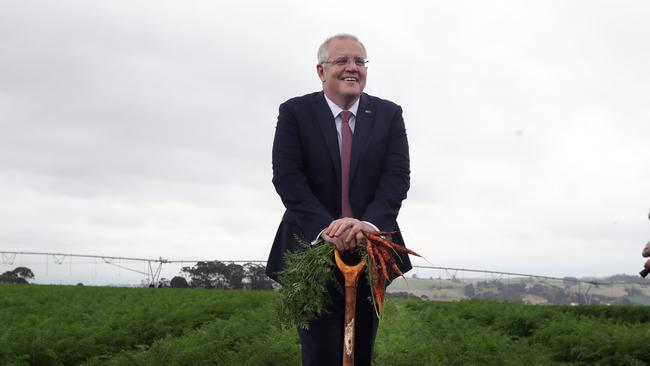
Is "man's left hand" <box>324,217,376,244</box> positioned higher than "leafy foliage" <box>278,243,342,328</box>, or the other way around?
"man's left hand" <box>324,217,376,244</box>

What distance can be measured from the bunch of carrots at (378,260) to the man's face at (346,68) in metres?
0.71

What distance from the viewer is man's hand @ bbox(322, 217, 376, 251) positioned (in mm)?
3002

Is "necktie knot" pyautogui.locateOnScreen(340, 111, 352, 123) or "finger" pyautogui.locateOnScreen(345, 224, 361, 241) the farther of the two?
"necktie knot" pyautogui.locateOnScreen(340, 111, 352, 123)

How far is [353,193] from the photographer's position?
334 centimetres

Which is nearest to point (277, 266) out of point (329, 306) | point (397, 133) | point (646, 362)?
point (329, 306)

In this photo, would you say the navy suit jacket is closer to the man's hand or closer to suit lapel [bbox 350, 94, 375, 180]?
suit lapel [bbox 350, 94, 375, 180]

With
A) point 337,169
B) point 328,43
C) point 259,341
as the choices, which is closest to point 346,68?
point 328,43

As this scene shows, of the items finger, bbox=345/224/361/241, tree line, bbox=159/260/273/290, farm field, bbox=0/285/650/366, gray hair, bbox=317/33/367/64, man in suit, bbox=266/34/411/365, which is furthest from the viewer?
tree line, bbox=159/260/273/290

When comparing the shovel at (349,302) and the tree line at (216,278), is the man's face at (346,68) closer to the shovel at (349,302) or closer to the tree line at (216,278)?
the shovel at (349,302)

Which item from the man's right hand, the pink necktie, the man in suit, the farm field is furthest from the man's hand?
the farm field

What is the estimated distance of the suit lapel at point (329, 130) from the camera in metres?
3.34

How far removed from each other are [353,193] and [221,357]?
5.49 meters

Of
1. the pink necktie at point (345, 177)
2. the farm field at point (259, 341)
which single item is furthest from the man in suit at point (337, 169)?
the farm field at point (259, 341)

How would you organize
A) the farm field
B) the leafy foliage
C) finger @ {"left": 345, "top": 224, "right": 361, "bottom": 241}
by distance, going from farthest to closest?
the farm field
the leafy foliage
finger @ {"left": 345, "top": 224, "right": 361, "bottom": 241}
